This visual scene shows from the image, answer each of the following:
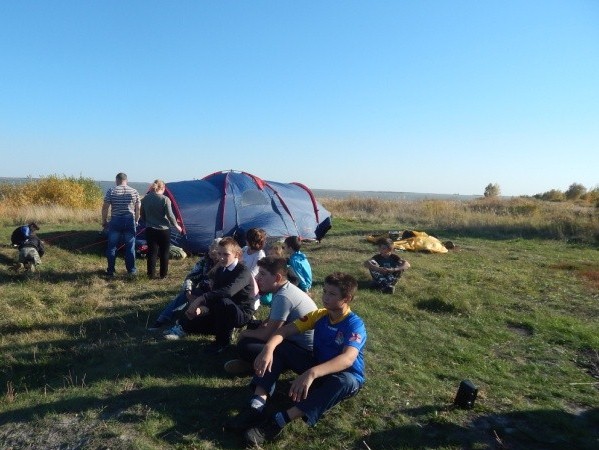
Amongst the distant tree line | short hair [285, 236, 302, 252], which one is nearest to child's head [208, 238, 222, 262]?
short hair [285, 236, 302, 252]

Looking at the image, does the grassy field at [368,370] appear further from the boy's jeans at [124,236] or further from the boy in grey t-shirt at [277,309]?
the boy in grey t-shirt at [277,309]

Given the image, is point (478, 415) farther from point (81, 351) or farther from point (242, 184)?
point (242, 184)

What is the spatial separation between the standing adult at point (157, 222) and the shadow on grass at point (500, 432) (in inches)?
213

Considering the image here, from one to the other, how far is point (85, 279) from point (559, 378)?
700cm

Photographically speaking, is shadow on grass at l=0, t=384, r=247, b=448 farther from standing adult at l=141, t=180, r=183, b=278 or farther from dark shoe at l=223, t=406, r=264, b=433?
standing adult at l=141, t=180, r=183, b=278

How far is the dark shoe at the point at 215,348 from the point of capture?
191 inches

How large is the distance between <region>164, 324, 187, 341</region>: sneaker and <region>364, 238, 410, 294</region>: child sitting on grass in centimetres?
356

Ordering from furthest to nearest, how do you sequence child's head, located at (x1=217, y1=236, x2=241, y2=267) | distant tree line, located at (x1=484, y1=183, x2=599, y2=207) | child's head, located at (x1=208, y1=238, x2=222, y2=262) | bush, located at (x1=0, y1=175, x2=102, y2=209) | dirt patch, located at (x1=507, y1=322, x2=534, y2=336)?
1. distant tree line, located at (x1=484, y1=183, x2=599, y2=207)
2. bush, located at (x1=0, y1=175, x2=102, y2=209)
3. dirt patch, located at (x1=507, y1=322, x2=534, y2=336)
4. child's head, located at (x1=208, y1=238, x2=222, y2=262)
5. child's head, located at (x1=217, y1=236, x2=241, y2=267)

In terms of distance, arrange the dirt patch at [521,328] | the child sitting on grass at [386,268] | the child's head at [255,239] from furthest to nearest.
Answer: the child sitting on grass at [386,268]
the dirt patch at [521,328]
the child's head at [255,239]

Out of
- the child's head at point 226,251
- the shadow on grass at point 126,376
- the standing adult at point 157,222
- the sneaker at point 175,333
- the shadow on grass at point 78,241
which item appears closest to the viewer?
the shadow on grass at point 126,376

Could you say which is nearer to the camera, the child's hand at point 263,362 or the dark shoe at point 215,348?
the child's hand at point 263,362

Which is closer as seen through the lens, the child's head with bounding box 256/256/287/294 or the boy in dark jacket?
the child's head with bounding box 256/256/287/294

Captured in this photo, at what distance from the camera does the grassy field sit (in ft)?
11.7

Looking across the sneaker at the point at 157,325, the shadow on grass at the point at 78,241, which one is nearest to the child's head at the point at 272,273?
the sneaker at the point at 157,325
